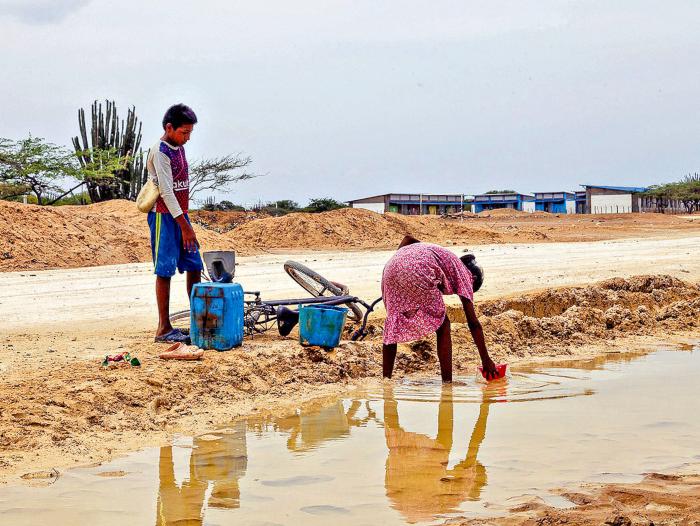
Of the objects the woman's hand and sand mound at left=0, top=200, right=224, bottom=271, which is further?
sand mound at left=0, top=200, right=224, bottom=271

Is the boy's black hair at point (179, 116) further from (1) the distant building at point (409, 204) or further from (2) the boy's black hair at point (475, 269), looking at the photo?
(1) the distant building at point (409, 204)

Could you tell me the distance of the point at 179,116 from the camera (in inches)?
294

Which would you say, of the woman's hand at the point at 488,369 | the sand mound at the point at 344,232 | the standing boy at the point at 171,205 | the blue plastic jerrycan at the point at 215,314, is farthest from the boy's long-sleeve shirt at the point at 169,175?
the sand mound at the point at 344,232

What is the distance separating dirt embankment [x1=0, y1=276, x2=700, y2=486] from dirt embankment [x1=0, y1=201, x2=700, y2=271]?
34.7ft

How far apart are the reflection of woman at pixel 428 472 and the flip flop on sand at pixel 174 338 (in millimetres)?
2238

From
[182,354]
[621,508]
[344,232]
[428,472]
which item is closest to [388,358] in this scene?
[182,354]

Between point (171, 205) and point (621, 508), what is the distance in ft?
15.4

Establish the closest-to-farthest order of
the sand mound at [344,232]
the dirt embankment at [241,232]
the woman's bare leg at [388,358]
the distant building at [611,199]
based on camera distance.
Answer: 1. the woman's bare leg at [388,358]
2. the dirt embankment at [241,232]
3. the sand mound at [344,232]
4. the distant building at [611,199]

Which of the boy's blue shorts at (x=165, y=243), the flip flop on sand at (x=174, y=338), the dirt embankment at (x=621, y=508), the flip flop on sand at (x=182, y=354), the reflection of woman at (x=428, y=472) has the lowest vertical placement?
the reflection of woman at (x=428, y=472)

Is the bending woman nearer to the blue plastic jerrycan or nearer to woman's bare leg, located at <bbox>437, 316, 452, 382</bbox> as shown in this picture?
woman's bare leg, located at <bbox>437, 316, 452, 382</bbox>

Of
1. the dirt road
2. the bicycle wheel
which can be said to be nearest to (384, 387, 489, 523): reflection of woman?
the bicycle wheel

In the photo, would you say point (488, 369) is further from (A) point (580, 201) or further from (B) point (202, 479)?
(A) point (580, 201)

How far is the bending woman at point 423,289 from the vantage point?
663cm

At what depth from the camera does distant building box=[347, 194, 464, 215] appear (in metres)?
56.8
